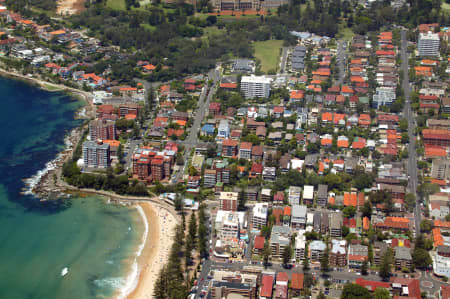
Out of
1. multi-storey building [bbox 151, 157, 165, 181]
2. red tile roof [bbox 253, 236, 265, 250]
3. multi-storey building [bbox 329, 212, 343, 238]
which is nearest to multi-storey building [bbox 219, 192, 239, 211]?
red tile roof [bbox 253, 236, 265, 250]

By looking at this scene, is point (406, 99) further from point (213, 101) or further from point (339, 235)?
point (339, 235)

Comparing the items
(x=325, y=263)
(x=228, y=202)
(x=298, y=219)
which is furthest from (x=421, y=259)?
(x=228, y=202)

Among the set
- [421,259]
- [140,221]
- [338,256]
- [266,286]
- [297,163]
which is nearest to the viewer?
[266,286]

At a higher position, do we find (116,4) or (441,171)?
(116,4)

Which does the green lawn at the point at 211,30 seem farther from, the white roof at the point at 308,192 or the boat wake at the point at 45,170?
the white roof at the point at 308,192

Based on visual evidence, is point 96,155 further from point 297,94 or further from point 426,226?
point 426,226

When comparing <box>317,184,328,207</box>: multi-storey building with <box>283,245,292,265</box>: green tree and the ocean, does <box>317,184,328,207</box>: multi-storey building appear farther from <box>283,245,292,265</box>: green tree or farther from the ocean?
the ocean
